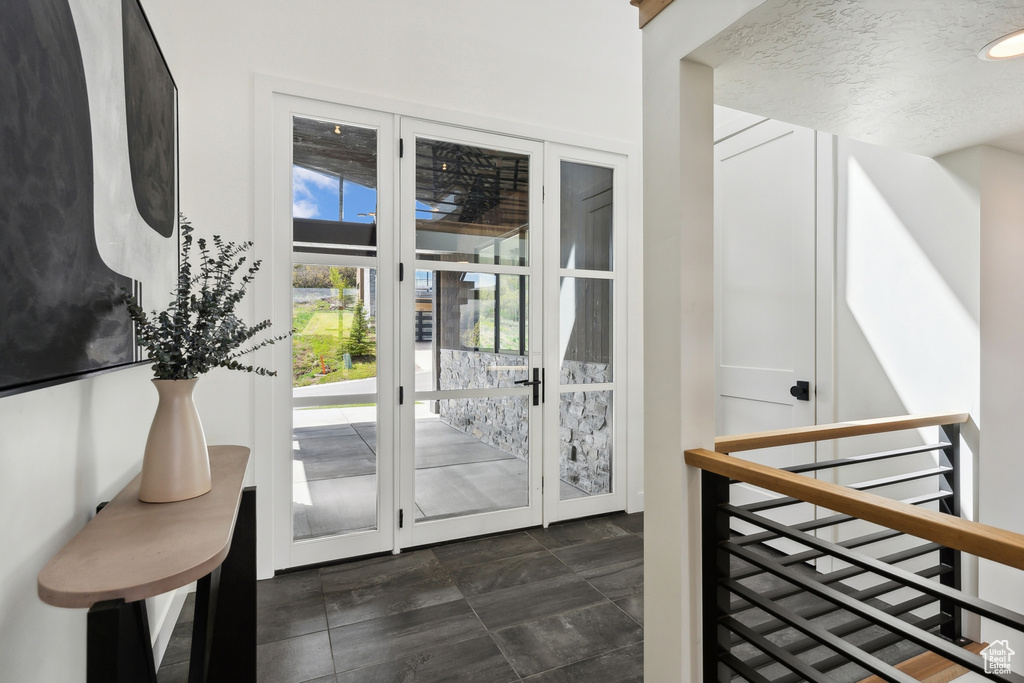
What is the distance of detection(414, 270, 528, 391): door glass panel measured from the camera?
289cm

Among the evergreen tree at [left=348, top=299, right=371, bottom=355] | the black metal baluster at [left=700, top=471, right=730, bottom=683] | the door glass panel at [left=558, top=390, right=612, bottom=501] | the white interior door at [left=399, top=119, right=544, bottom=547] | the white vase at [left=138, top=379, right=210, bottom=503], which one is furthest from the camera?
the door glass panel at [left=558, top=390, right=612, bottom=501]

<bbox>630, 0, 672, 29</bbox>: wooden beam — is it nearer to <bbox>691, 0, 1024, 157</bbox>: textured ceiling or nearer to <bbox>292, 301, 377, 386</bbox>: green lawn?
<bbox>691, 0, 1024, 157</bbox>: textured ceiling

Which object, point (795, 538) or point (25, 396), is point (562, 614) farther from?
point (25, 396)

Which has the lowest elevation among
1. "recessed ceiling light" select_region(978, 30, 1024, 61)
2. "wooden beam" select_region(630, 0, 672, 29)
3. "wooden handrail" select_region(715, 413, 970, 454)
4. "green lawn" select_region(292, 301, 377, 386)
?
"wooden handrail" select_region(715, 413, 970, 454)

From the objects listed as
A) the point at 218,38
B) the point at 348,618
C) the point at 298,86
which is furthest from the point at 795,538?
the point at 218,38

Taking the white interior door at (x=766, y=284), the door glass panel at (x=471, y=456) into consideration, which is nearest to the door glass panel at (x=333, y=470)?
the door glass panel at (x=471, y=456)

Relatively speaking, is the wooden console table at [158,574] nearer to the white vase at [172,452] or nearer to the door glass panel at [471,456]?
the white vase at [172,452]

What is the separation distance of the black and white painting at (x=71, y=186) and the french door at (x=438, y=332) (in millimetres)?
1106

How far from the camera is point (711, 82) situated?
4.66ft

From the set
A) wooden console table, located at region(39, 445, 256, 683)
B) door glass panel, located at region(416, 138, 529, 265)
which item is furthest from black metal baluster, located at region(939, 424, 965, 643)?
wooden console table, located at region(39, 445, 256, 683)

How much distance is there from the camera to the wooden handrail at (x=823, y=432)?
1.53 m

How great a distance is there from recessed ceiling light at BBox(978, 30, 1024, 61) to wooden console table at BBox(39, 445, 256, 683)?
2.08 meters

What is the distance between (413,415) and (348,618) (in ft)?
3.43

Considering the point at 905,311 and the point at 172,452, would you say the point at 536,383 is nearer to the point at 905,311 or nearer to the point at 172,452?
the point at 905,311
